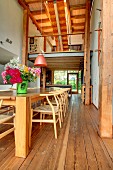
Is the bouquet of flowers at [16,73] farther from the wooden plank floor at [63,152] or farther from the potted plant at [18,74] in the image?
the wooden plank floor at [63,152]

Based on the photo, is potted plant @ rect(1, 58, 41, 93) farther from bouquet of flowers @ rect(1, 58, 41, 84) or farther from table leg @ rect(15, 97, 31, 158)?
table leg @ rect(15, 97, 31, 158)

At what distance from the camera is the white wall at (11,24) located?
16.8ft

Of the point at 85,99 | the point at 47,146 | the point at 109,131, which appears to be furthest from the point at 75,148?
the point at 85,99

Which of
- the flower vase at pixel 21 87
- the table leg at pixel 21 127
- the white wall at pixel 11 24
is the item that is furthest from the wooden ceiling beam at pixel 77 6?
the table leg at pixel 21 127

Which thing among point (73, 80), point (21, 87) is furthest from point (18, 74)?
point (73, 80)

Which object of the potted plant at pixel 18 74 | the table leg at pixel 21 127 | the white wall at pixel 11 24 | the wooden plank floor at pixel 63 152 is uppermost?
the white wall at pixel 11 24

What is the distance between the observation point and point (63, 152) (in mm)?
1756

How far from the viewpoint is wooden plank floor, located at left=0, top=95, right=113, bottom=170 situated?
1466 millimetres

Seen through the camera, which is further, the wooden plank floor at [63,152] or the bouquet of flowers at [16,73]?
the bouquet of flowers at [16,73]

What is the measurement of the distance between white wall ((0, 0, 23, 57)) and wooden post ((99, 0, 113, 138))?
12.3 feet

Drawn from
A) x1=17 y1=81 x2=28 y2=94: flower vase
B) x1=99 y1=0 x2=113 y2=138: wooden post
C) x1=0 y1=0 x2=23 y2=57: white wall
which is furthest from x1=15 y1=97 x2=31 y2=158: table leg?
x1=0 y1=0 x2=23 y2=57: white wall

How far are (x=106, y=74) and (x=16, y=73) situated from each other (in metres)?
1.39

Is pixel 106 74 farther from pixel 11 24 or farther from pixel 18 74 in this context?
pixel 11 24

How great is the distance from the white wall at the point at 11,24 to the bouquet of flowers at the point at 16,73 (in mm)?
3264
